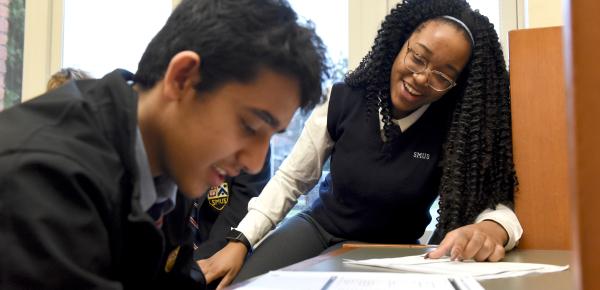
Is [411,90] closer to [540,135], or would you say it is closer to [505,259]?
[540,135]

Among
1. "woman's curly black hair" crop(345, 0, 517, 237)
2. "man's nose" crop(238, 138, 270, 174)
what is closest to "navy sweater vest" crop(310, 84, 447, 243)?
"woman's curly black hair" crop(345, 0, 517, 237)

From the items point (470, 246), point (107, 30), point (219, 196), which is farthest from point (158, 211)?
point (107, 30)

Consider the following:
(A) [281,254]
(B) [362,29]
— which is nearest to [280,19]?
(A) [281,254]

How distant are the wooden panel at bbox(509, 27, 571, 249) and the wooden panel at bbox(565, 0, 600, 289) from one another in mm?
1142

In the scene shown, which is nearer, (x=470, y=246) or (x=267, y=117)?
(x=267, y=117)

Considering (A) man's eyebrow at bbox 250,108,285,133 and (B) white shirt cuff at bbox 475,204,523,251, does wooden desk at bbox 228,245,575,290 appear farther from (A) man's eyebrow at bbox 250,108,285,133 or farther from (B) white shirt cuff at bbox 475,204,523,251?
(A) man's eyebrow at bbox 250,108,285,133

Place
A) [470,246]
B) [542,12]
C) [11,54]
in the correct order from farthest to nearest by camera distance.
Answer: [11,54], [542,12], [470,246]

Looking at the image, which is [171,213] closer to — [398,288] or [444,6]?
[398,288]

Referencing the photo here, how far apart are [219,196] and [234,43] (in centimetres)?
107

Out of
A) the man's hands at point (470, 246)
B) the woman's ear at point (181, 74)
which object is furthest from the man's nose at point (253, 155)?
the man's hands at point (470, 246)

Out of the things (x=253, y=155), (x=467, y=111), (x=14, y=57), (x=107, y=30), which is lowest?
(x=253, y=155)

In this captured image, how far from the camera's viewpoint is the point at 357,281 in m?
0.72

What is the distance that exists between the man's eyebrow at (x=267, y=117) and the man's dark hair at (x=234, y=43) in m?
0.04

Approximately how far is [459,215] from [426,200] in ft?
0.34
